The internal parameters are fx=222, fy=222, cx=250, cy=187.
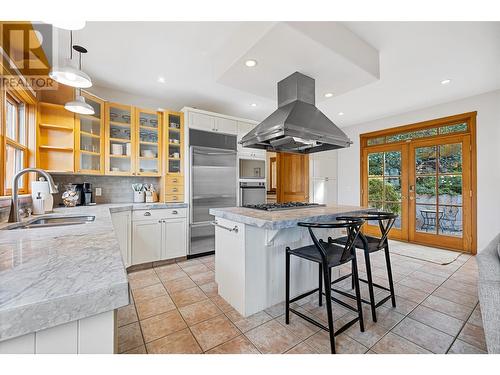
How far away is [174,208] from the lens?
130 inches

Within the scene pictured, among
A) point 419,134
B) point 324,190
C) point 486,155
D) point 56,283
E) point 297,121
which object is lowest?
point 56,283

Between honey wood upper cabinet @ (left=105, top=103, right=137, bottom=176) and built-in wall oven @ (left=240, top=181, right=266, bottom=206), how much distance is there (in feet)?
5.68

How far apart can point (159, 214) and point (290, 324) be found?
88.1 inches

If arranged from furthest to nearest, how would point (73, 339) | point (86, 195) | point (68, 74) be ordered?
point (86, 195) → point (68, 74) → point (73, 339)

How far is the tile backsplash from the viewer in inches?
120

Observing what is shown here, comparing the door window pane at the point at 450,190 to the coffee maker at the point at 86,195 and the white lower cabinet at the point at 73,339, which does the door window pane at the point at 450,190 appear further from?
the coffee maker at the point at 86,195

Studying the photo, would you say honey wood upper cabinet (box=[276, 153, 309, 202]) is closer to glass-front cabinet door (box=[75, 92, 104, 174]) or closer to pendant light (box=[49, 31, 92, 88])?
glass-front cabinet door (box=[75, 92, 104, 174])

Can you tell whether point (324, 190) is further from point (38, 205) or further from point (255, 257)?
point (38, 205)

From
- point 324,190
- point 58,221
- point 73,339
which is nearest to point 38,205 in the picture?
point 58,221

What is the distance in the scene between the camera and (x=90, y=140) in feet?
10.0

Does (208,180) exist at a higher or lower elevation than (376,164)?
lower

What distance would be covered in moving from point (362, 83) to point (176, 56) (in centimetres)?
208
